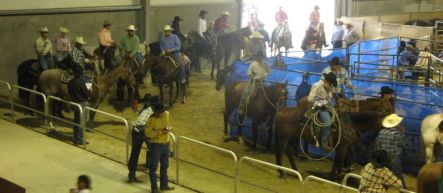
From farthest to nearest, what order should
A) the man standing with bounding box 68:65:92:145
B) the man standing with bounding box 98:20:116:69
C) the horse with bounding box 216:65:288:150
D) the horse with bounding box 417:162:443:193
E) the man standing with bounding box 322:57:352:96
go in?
the man standing with bounding box 98:20:116:69 → the horse with bounding box 216:65:288:150 → the man standing with bounding box 68:65:92:145 → the man standing with bounding box 322:57:352:96 → the horse with bounding box 417:162:443:193

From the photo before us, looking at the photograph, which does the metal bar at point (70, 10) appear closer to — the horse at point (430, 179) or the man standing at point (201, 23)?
the man standing at point (201, 23)

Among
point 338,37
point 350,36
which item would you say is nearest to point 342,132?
point 350,36

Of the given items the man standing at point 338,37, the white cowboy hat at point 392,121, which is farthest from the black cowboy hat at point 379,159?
the man standing at point 338,37

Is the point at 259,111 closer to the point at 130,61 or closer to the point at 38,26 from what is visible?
the point at 130,61

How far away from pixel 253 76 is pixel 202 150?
86.1 inches

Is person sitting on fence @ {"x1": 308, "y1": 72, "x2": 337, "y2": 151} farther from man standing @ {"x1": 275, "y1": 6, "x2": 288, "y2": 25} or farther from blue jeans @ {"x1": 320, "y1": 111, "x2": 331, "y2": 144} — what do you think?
man standing @ {"x1": 275, "y1": 6, "x2": 288, "y2": 25}

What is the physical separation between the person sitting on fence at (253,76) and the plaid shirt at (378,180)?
6.80 metres

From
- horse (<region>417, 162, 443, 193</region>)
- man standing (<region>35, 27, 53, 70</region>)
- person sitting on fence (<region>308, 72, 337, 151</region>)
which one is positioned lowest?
horse (<region>417, 162, 443, 193</region>)

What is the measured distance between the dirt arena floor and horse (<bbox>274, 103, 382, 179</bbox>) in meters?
0.57

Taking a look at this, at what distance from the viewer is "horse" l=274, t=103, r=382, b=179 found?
13.5m

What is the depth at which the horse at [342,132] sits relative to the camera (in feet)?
44.4

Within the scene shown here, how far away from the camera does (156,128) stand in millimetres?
11281

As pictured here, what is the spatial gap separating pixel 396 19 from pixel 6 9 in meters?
18.5

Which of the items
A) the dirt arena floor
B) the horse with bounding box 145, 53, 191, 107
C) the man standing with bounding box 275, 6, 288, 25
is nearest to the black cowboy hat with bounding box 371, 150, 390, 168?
the dirt arena floor
